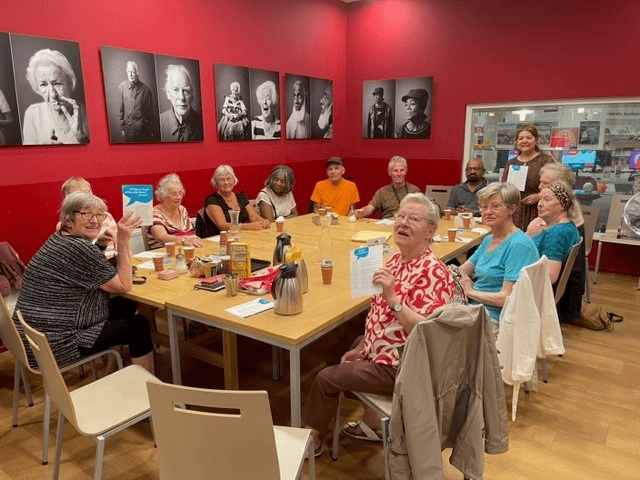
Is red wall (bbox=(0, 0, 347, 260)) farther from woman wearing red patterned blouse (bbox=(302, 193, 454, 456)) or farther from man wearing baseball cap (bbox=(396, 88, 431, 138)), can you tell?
woman wearing red patterned blouse (bbox=(302, 193, 454, 456))

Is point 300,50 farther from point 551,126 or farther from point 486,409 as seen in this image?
point 486,409

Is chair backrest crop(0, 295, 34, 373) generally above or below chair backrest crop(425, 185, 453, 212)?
below

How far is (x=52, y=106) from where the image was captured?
3.82 metres

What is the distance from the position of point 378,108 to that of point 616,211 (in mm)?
3171

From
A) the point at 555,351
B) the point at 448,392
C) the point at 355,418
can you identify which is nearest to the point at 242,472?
the point at 448,392

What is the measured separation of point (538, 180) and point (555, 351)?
2.16m

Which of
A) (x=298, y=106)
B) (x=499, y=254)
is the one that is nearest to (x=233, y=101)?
(x=298, y=106)

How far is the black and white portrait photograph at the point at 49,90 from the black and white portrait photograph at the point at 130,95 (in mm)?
260

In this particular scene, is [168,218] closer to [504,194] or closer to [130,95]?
[130,95]

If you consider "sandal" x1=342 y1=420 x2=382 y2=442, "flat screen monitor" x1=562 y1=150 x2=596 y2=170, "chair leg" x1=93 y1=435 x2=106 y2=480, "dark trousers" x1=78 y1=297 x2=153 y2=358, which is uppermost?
"flat screen monitor" x1=562 y1=150 x2=596 y2=170

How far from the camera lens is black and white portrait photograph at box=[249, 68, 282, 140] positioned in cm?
557

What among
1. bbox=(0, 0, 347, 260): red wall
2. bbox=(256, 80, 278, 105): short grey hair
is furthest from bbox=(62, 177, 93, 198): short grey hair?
bbox=(256, 80, 278, 105): short grey hair

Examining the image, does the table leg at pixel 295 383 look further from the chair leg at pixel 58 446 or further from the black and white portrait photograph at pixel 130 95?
the black and white portrait photograph at pixel 130 95

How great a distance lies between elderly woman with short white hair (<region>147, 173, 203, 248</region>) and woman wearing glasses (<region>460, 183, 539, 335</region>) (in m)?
2.15
